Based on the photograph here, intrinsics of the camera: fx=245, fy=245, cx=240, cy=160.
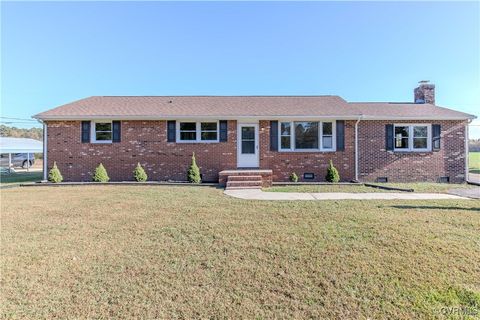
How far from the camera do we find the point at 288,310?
2.51m

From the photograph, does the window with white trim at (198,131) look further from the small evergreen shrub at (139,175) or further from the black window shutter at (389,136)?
the black window shutter at (389,136)

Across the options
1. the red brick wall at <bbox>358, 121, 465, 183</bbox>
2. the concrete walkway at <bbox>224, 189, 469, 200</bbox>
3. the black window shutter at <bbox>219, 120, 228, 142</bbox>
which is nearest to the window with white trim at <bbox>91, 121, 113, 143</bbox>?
the black window shutter at <bbox>219, 120, 228, 142</bbox>

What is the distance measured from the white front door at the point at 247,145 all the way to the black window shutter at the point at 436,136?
8360 mm

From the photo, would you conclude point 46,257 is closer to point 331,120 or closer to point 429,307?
point 429,307

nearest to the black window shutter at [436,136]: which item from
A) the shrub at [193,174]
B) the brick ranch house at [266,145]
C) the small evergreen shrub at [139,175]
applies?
the brick ranch house at [266,145]

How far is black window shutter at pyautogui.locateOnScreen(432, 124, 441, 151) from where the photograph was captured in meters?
11.5

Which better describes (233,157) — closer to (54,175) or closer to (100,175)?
(100,175)

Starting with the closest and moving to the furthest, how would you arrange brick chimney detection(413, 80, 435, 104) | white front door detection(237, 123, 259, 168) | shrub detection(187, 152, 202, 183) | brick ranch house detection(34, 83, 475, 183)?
shrub detection(187, 152, 202, 183) < brick ranch house detection(34, 83, 475, 183) < white front door detection(237, 123, 259, 168) < brick chimney detection(413, 80, 435, 104)

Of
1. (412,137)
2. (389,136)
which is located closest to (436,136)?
(412,137)

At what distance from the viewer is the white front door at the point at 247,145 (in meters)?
11.7

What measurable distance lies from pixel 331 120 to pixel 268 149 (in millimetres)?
3280

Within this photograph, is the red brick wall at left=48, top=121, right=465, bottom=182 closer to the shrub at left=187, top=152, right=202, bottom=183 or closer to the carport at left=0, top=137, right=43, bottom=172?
the shrub at left=187, top=152, right=202, bottom=183

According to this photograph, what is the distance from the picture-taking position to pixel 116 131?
11562 mm

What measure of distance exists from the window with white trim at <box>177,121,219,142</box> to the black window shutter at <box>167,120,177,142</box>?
28 cm
